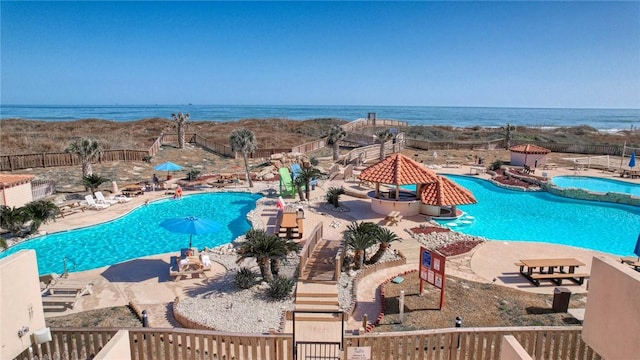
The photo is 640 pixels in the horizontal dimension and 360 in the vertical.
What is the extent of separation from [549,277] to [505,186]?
54.0ft

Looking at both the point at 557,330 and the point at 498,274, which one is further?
the point at 498,274

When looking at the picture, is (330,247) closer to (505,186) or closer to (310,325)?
(310,325)

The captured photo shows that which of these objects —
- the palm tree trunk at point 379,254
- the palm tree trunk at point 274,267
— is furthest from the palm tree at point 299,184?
the palm tree trunk at point 274,267

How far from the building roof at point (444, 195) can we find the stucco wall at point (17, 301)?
56.4 feet

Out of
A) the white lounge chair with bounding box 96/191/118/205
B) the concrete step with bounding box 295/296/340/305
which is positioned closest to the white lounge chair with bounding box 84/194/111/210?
the white lounge chair with bounding box 96/191/118/205

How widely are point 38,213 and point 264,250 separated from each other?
41.0 feet

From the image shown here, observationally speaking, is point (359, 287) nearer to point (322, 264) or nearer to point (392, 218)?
point (322, 264)

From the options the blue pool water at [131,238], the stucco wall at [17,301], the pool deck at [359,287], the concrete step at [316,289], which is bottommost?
the blue pool water at [131,238]

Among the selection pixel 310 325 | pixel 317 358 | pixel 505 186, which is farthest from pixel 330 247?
pixel 505 186

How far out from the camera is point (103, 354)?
14.4ft

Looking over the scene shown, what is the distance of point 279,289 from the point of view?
430 inches

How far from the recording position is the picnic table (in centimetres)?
1226

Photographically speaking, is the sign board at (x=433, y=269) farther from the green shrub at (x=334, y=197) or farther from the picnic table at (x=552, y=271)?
the green shrub at (x=334, y=197)

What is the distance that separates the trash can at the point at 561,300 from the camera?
9969mm
